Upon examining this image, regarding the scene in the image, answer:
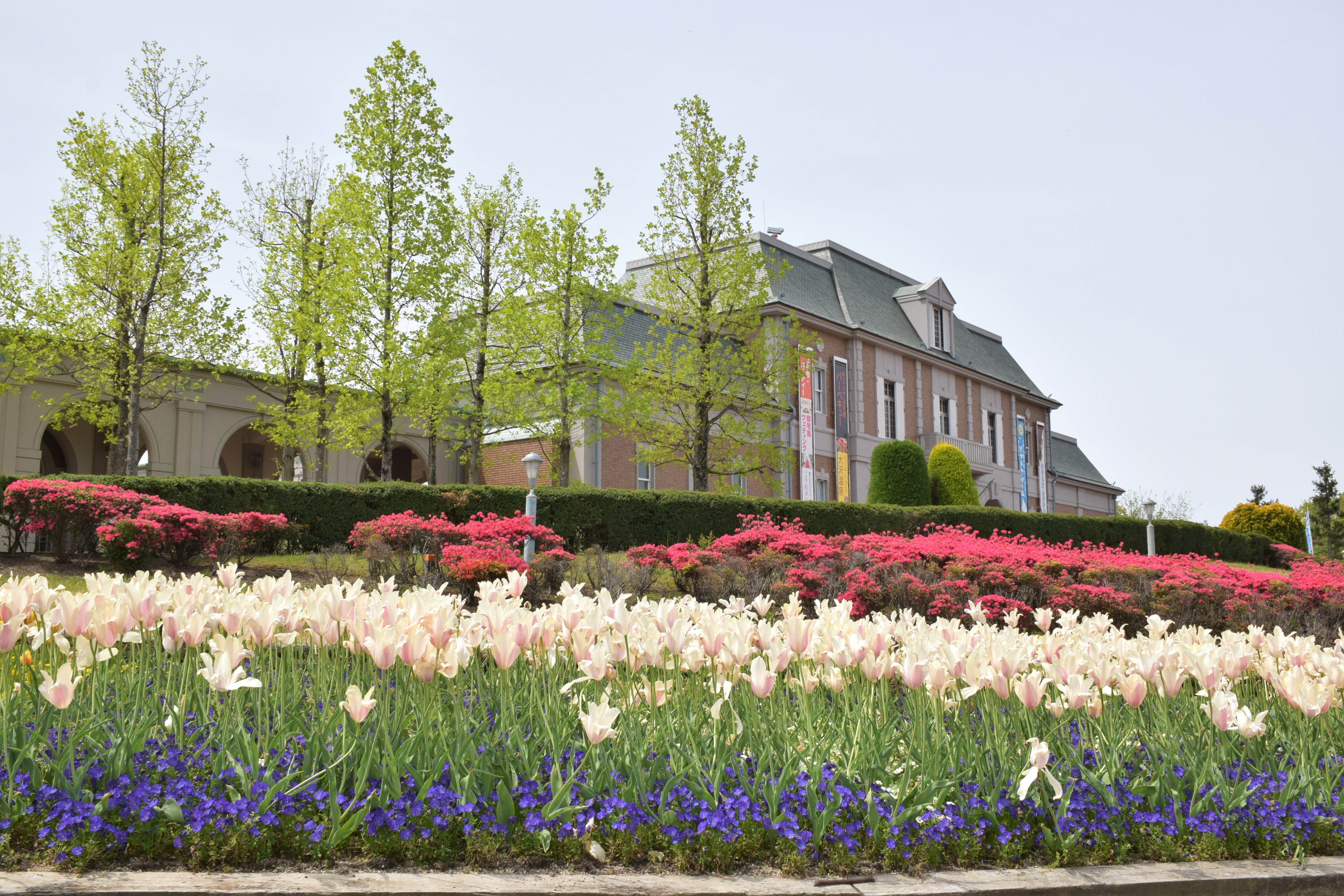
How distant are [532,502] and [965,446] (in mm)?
26834

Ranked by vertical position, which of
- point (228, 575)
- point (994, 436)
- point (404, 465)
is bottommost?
point (228, 575)

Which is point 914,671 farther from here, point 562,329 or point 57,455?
point 57,455

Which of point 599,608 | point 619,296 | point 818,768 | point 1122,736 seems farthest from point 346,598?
point 619,296

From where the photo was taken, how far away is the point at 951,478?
2830 cm

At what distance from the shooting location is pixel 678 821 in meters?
3.00

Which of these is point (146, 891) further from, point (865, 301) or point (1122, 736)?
point (865, 301)

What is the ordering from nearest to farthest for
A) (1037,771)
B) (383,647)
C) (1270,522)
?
(1037,771)
(383,647)
(1270,522)

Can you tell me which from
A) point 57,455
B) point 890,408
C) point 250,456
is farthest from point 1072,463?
point 57,455

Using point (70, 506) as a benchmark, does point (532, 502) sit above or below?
above

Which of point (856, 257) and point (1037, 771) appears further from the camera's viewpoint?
point (856, 257)

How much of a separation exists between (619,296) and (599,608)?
59.7ft

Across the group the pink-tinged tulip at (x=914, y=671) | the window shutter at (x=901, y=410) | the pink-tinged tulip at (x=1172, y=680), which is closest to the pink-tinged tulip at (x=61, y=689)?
the pink-tinged tulip at (x=914, y=671)

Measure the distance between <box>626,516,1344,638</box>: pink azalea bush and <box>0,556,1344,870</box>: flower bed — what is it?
5.23 m

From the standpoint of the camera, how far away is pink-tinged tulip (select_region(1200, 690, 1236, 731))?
3475mm
